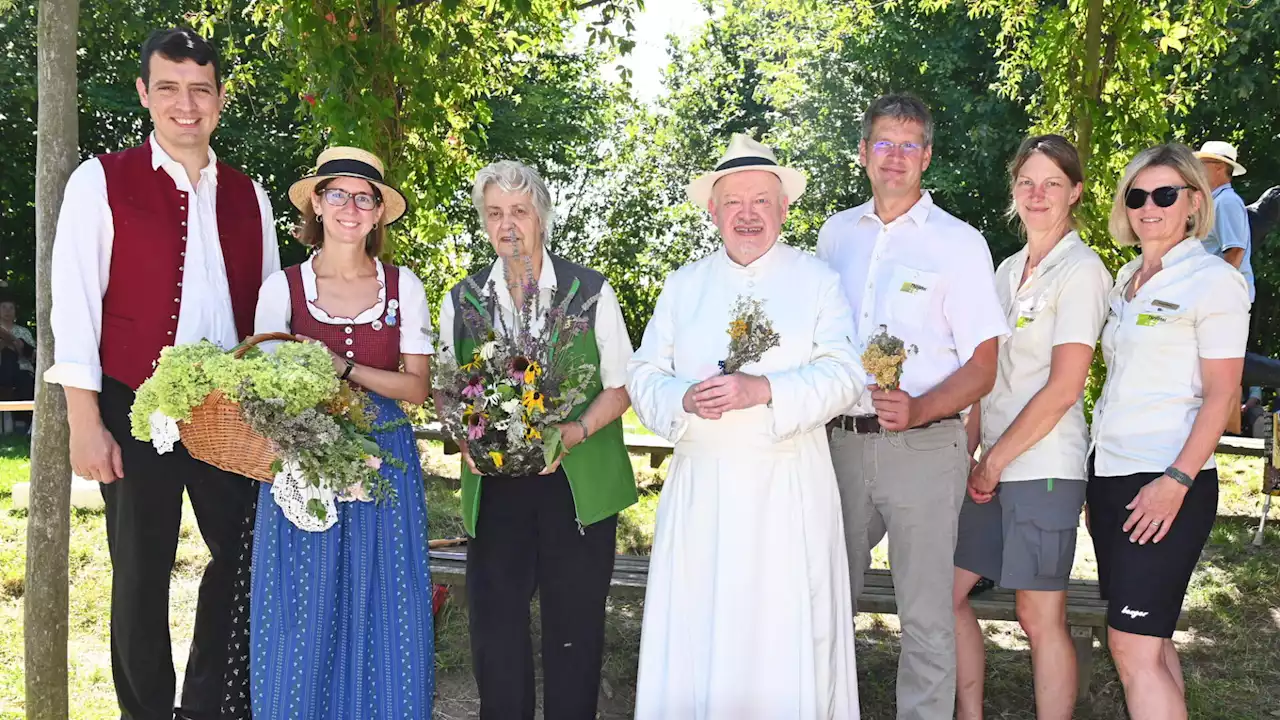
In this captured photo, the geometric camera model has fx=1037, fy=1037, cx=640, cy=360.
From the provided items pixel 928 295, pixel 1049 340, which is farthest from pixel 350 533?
pixel 1049 340

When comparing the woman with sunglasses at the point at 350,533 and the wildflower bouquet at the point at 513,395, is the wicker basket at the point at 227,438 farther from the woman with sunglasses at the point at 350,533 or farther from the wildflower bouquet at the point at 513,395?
the wildflower bouquet at the point at 513,395

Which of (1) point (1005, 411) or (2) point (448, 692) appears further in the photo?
(2) point (448, 692)

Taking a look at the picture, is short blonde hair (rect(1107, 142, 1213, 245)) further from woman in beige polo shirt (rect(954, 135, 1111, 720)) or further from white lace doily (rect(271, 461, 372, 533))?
white lace doily (rect(271, 461, 372, 533))

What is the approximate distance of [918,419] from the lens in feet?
11.4

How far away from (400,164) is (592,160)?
13.5 m

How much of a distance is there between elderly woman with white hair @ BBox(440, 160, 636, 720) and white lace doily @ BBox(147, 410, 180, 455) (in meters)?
0.94

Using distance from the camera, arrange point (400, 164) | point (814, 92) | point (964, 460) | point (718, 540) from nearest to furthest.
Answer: point (718, 540) < point (964, 460) < point (400, 164) < point (814, 92)

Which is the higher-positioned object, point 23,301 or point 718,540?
point 23,301

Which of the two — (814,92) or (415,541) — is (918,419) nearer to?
(415,541)

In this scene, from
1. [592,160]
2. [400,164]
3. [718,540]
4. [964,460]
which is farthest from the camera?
[592,160]

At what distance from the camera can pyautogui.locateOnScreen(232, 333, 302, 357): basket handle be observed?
3.10 metres

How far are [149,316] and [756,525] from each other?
2148mm

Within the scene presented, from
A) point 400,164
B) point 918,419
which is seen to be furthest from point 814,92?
point 918,419

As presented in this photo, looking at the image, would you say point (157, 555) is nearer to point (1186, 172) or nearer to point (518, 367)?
point (518, 367)
